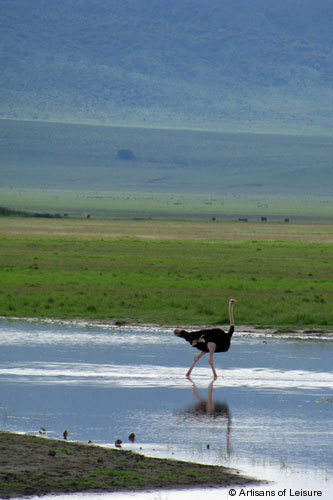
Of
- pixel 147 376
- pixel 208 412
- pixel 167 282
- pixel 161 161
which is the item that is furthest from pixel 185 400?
pixel 161 161

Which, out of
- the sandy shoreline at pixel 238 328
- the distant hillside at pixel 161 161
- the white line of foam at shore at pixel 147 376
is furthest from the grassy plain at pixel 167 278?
the distant hillside at pixel 161 161

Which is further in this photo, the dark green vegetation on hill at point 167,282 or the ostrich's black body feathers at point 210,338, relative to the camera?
the dark green vegetation on hill at point 167,282

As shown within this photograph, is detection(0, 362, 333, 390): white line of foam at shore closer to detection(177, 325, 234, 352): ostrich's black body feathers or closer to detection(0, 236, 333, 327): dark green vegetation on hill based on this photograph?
detection(177, 325, 234, 352): ostrich's black body feathers

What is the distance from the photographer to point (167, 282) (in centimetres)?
3375

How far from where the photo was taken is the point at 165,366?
18.0 m

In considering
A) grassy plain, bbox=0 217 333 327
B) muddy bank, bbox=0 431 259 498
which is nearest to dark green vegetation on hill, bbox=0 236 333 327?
grassy plain, bbox=0 217 333 327

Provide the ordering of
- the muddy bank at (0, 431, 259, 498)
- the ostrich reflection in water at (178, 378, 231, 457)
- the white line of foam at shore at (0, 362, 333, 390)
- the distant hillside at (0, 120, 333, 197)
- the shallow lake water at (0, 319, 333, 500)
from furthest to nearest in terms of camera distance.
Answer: the distant hillside at (0, 120, 333, 197), the white line of foam at shore at (0, 362, 333, 390), the ostrich reflection in water at (178, 378, 231, 457), the shallow lake water at (0, 319, 333, 500), the muddy bank at (0, 431, 259, 498)

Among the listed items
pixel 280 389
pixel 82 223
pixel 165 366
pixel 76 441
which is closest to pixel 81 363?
pixel 165 366

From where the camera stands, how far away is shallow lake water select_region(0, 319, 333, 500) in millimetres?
11688

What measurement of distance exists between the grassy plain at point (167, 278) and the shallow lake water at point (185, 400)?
3.95 meters

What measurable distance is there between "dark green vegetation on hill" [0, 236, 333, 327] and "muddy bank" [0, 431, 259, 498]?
41.9ft

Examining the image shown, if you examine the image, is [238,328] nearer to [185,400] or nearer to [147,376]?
[147,376]

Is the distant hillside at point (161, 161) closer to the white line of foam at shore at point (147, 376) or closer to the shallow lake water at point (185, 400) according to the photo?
the shallow lake water at point (185, 400)

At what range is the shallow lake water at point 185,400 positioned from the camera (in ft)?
38.3
